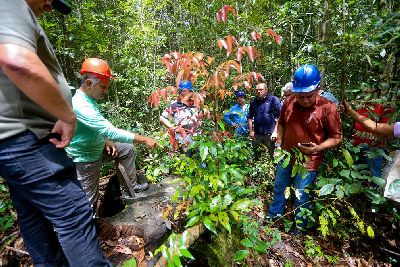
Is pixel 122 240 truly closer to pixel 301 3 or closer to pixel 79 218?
Result: pixel 79 218

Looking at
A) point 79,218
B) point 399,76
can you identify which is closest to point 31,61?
point 79,218

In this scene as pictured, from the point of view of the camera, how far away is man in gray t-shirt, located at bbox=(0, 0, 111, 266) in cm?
136

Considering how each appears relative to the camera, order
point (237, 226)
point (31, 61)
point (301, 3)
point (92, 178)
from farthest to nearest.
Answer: point (301, 3)
point (92, 178)
point (237, 226)
point (31, 61)

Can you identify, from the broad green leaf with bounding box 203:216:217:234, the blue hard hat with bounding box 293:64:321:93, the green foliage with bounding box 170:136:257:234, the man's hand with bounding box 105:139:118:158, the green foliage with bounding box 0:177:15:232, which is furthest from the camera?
the man's hand with bounding box 105:139:118:158

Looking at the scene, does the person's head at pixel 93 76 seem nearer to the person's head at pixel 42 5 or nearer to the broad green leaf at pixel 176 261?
the person's head at pixel 42 5

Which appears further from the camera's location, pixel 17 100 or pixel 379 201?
pixel 379 201

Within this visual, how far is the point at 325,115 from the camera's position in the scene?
10.9 ft

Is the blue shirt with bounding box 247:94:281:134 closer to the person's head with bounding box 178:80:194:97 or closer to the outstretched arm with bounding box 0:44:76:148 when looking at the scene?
the person's head with bounding box 178:80:194:97

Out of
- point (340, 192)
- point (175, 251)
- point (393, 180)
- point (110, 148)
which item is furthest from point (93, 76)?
point (393, 180)

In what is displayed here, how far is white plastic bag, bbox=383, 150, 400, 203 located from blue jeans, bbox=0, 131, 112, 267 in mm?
2263

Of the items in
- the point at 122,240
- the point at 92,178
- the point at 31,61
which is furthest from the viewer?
the point at 92,178

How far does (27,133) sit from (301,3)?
5808 mm

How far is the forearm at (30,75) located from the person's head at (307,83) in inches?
105

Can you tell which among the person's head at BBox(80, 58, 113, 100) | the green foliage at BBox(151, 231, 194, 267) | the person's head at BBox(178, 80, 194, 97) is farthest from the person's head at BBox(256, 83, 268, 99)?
the green foliage at BBox(151, 231, 194, 267)
